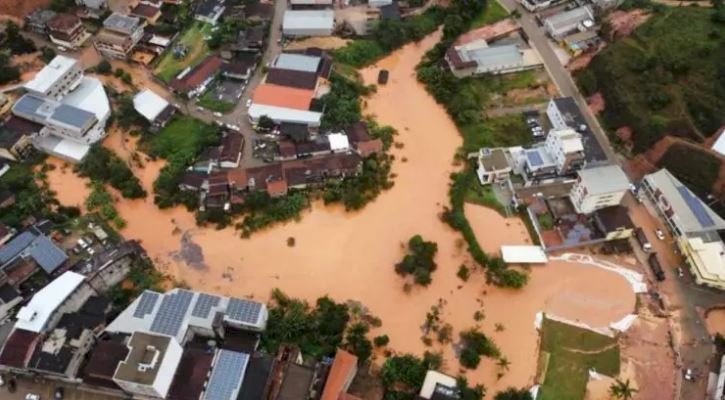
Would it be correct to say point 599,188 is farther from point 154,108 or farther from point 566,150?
point 154,108

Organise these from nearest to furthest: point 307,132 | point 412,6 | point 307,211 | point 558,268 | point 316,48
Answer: point 558,268
point 307,211
point 307,132
point 316,48
point 412,6

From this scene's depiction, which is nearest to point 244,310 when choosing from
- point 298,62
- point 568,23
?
point 298,62

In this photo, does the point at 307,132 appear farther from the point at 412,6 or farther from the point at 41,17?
the point at 41,17

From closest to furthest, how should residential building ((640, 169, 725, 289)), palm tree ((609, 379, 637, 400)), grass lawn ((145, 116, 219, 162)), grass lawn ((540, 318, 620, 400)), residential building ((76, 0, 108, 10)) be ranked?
palm tree ((609, 379, 637, 400)), grass lawn ((540, 318, 620, 400)), residential building ((640, 169, 725, 289)), grass lawn ((145, 116, 219, 162)), residential building ((76, 0, 108, 10))

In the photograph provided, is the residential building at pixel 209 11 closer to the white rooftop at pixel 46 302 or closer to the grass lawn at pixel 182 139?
the grass lawn at pixel 182 139

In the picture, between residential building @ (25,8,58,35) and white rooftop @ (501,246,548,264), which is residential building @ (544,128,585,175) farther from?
residential building @ (25,8,58,35)

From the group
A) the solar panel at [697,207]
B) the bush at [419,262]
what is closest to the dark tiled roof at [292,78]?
the bush at [419,262]

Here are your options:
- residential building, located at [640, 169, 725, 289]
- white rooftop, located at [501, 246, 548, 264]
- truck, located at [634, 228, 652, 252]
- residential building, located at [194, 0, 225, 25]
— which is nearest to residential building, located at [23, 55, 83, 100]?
residential building, located at [194, 0, 225, 25]

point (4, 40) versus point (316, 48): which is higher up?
point (316, 48)

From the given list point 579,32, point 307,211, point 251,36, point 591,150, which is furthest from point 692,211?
point 251,36
